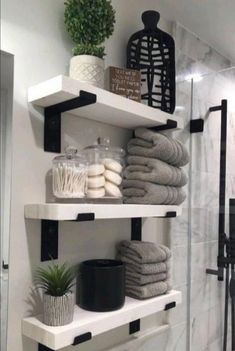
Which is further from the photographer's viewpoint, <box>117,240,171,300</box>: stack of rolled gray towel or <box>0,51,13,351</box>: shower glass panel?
<box>117,240,171,300</box>: stack of rolled gray towel

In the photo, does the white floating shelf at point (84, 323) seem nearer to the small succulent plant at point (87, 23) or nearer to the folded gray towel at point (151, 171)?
the folded gray towel at point (151, 171)

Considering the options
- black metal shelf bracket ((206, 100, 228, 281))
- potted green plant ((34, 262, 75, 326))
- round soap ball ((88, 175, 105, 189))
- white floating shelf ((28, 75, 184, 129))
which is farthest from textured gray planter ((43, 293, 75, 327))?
black metal shelf bracket ((206, 100, 228, 281))

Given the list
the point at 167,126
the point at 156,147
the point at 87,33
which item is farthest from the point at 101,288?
the point at 87,33

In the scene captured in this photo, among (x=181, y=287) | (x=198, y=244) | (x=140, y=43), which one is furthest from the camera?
(x=198, y=244)

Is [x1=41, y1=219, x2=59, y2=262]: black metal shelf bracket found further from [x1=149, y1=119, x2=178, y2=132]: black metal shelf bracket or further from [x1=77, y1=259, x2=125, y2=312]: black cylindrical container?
[x1=149, y1=119, x2=178, y2=132]: black metal shelf bracket

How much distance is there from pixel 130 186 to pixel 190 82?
72 cm

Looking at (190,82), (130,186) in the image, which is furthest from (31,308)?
(190,82)

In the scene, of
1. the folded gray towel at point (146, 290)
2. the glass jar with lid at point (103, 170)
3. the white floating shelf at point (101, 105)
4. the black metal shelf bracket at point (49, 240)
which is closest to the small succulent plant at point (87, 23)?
the white floating shelf at point (101, 105)

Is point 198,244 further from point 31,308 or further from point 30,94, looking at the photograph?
point 30,94

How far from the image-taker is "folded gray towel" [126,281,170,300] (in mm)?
1191

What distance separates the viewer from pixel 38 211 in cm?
98

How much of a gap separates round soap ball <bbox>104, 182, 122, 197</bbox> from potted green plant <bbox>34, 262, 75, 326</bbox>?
0.28 meters

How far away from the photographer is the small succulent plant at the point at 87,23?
1.08 metres

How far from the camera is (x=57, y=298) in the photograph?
945 millimetres
